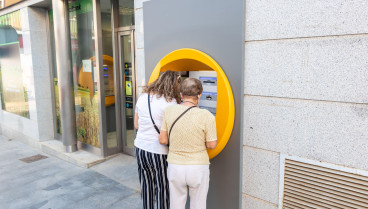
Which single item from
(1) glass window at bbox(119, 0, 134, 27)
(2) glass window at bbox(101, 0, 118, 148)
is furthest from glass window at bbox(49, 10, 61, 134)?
(1) glass window at bbox(119, 0, 134, 27)

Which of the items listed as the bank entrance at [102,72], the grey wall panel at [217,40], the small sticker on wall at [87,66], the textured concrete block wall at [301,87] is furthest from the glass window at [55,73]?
the textured concrete block wall at [301,87]

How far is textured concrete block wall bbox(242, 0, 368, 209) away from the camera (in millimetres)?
1994

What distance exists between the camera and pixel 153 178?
2760 millimetres

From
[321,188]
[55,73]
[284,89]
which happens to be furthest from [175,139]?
[55,73]

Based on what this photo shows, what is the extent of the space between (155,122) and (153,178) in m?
0.61

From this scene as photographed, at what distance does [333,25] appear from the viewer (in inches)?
80.3

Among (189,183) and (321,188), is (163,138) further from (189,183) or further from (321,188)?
(321,188)

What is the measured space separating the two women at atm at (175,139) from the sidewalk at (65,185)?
1.41 metres

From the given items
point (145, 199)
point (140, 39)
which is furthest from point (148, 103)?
point (140, 39)

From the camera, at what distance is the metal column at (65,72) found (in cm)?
527

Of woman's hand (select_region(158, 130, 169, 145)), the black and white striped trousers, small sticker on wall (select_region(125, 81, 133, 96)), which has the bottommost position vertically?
the black and white striped trousers

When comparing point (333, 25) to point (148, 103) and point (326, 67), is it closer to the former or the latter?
point (326, 67)

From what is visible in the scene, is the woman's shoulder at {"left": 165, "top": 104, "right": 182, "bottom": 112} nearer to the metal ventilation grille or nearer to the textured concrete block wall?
the textured concrete block wall

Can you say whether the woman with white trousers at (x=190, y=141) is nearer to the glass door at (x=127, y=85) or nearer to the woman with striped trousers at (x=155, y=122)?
the woman with striped trousers at (x=155, y=122)
